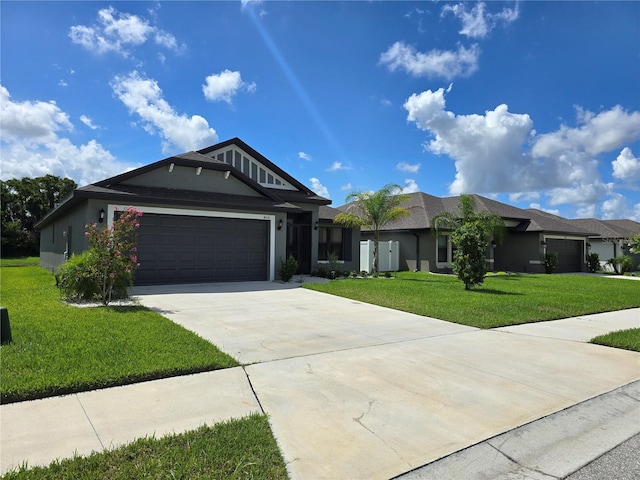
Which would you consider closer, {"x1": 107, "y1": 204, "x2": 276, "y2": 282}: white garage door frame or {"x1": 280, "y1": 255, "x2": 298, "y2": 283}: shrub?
{"x1": 107, "y1": 204, "x2": 276, "y2": 282}: white garage door frame

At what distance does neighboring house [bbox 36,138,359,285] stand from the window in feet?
14.2

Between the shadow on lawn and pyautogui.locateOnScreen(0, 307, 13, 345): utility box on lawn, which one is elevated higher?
pyautogui.locateOnScreen(0, 307, 13, 345): utility box on lawn

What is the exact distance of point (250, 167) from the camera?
59.1ft

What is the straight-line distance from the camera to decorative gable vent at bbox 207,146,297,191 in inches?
684

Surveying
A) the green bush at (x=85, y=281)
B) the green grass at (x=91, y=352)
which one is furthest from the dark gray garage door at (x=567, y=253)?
the green grass at (x=91, y=352)

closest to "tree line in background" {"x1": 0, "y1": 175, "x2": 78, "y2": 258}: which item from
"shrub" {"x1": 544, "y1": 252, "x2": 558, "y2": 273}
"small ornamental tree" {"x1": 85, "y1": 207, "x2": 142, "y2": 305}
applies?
"small ornamental tree" {"x1": 85, "y1": 207, "x2": 142, "y2": 305}

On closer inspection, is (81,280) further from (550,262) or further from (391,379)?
(550,262)

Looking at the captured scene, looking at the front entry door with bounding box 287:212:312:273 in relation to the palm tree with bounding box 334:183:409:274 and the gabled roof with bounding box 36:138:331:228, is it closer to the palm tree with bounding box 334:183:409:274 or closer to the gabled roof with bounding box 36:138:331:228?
the palm tree with bounding box 334:183:409:274

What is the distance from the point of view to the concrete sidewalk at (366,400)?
3004 millimetres

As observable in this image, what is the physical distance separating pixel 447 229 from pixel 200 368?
18366 millimetres

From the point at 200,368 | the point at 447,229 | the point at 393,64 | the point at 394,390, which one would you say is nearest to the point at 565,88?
the point at 393,64

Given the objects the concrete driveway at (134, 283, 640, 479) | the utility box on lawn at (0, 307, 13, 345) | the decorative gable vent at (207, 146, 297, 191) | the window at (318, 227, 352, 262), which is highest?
the decorative gable vent at (207, 146, 297, 191)

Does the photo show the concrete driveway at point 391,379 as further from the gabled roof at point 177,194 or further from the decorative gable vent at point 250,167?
the decorative gable vent at point 250,167

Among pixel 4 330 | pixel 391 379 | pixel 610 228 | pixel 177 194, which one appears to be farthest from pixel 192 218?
pixel 610 228
